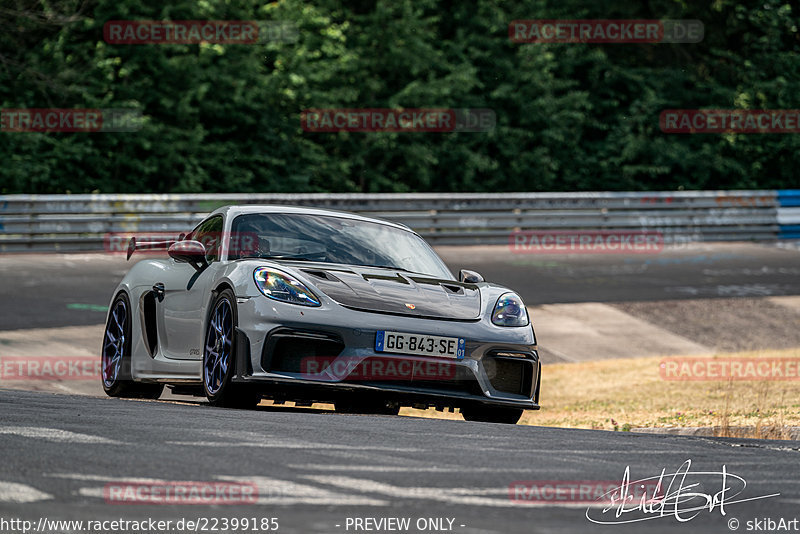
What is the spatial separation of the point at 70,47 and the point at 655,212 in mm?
12935

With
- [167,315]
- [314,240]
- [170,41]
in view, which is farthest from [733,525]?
[170,41]

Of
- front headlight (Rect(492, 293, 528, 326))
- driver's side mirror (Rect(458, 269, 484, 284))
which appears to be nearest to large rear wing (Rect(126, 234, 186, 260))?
driver's side mirror (Rect(458, 269, 484, 284))

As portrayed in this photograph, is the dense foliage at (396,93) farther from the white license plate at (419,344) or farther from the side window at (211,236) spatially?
the white license plate at (419,344)

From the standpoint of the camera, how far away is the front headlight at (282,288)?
309 inches

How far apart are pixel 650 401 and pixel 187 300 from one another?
5.15m

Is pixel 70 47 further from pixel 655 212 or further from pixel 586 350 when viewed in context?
pixel 586 350

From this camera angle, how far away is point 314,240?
883 cm

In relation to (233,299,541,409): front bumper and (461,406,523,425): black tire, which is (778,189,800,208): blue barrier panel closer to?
(461,406,523,425): black tire

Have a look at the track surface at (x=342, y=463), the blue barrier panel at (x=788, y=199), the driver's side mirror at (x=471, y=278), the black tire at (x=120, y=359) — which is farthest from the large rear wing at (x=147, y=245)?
the blue barrier panel at (x=788, y=199)

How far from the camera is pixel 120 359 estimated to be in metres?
9.73

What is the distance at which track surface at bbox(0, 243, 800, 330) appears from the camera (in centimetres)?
1624

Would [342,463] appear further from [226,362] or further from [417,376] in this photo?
[226,362]

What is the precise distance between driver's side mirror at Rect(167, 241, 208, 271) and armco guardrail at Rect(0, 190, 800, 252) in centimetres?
1320

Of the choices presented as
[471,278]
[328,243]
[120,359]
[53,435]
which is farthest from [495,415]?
[53,435]
